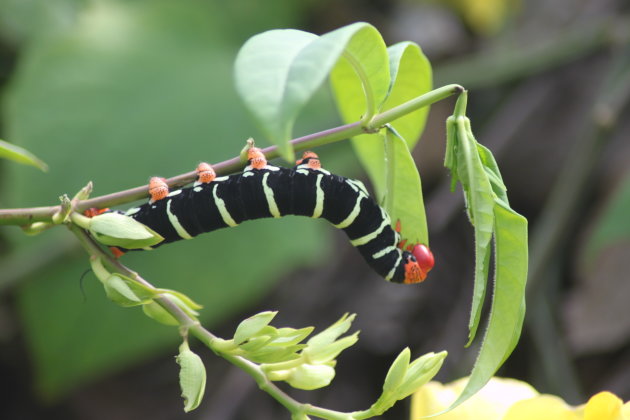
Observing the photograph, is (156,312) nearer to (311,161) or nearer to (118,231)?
(118,231)

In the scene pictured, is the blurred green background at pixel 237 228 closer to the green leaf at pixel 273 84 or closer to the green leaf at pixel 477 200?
the green leaf at pixel 477 200

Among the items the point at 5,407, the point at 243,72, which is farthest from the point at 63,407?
the point at 243,72

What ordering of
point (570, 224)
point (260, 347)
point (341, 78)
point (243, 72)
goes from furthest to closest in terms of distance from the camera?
point (570, 224) → point (341, 78) → point (260, 347) → point (243, 72)

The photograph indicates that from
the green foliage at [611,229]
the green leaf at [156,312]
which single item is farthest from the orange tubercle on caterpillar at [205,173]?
the green foliage at [611,229]

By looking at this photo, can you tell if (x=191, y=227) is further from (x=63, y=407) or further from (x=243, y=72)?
(x=63, y=407)

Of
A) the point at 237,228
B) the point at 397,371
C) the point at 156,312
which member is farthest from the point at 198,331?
the point at 237,228
